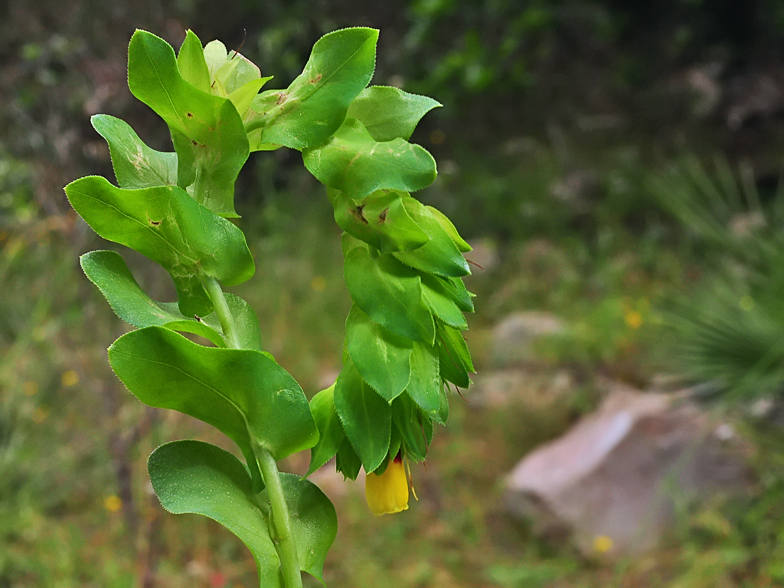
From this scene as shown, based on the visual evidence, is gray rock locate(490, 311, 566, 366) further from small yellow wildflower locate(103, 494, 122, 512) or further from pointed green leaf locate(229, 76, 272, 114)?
pointed green leaf locate(229, 76, 272, 114)

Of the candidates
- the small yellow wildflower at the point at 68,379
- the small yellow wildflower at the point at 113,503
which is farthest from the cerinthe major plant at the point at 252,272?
the small yellow wildflower at the point at 68,379

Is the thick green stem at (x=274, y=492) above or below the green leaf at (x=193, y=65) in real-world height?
below

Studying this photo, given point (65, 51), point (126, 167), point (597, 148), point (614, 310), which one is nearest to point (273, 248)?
point (65, 51)

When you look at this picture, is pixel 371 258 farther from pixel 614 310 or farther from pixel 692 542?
pixel 614 310

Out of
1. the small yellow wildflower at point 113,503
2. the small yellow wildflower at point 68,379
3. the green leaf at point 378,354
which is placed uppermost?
the green leaf at point 378,354

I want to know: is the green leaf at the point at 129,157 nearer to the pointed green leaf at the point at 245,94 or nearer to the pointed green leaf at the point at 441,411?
the pointed green leaf at the point at 245,94

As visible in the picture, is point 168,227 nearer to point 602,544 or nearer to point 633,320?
point 602,544

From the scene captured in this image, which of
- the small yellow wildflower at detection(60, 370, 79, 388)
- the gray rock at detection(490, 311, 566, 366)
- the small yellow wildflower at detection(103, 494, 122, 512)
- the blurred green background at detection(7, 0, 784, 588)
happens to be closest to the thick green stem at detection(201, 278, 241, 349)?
the blurred green background at detection(7, 0, 784, 588)

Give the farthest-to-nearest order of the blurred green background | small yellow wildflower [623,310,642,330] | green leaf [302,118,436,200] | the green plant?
small yellow wildflower [623,310,642,330]
the green plant
the blurred green background
green leaf [302,118,436,200]
